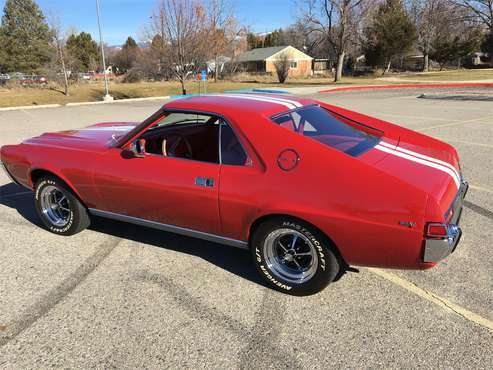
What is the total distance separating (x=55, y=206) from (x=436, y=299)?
12.8ft

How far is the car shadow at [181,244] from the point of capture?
375cm

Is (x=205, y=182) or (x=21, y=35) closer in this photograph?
(x=205, y=182)

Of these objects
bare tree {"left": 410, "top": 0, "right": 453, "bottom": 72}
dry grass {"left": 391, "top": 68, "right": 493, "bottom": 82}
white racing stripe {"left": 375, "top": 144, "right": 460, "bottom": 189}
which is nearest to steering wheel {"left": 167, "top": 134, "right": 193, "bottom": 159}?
white racing stripe {"left": 375, "top": 144, "right": 460, "bottom": 189}

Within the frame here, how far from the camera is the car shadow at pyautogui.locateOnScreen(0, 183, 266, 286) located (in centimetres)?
375

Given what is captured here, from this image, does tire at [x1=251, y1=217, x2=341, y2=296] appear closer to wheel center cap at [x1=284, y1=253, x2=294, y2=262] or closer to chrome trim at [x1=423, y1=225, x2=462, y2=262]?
wheel center cap at [x1=284, y1=253, x2=294, y2=262]

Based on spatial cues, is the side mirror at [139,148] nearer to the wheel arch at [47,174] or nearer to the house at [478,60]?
the wheel arch at [47,174]

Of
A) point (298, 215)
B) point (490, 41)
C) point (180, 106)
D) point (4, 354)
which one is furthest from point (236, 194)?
point (490, 41)

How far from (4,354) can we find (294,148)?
94.9 inches

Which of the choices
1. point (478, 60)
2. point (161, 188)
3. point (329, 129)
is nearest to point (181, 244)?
point (161, 188)

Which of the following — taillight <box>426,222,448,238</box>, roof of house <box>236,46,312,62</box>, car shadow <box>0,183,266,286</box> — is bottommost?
car shadow <box>0,183,266,286</box>

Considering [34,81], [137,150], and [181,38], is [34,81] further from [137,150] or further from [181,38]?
[137,150]

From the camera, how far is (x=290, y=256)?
126 inches

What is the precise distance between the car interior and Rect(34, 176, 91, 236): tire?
44.0 inches

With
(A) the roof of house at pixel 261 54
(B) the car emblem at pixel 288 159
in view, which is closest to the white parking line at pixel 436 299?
(B) the car emblem at pixel 288 159
